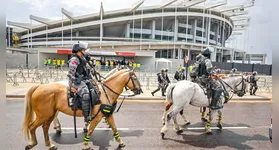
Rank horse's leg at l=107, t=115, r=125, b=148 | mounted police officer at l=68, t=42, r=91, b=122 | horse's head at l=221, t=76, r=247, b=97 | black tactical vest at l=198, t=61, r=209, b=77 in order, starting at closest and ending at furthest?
mounted police officer at l=68, t=42, r=91, b=122 → horse's leg at l=107, t=115, r=125, b=148 → black tactical vest at l=198, t=61, r=209, b=77 → horse's head at l=221, t=76, r=247, b=97

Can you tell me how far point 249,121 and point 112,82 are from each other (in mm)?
6099

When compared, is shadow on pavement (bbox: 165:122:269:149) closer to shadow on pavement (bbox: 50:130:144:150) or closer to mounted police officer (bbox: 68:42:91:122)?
shadow on pavement (bbox: 50:130:144:150)

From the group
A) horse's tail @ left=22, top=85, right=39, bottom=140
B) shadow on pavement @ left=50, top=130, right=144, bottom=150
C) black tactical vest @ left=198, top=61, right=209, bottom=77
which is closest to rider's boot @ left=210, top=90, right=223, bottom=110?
black tactical vest @ left=198, top=61, right=209, bottom=77

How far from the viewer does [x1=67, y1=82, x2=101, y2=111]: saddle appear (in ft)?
14.7

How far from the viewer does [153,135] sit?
5.81 m

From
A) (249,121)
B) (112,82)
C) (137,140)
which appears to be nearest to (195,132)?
(137,140)

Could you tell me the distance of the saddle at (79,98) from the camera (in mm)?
4469

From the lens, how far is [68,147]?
15.9 feet

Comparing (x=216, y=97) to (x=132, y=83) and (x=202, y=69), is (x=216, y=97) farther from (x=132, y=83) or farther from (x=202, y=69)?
(x=132, y=83)

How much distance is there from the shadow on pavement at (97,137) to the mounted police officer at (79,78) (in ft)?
3.56

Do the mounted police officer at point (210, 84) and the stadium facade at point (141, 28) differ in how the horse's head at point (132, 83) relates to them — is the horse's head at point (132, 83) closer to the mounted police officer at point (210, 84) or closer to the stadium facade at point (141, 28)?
the mounted police officer at point (210, 84)

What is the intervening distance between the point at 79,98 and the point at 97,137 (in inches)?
69.3

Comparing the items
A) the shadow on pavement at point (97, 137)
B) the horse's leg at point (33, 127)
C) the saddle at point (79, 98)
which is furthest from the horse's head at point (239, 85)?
the horse's leg at point (33, 127)

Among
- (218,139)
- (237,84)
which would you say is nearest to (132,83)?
(218,139)
